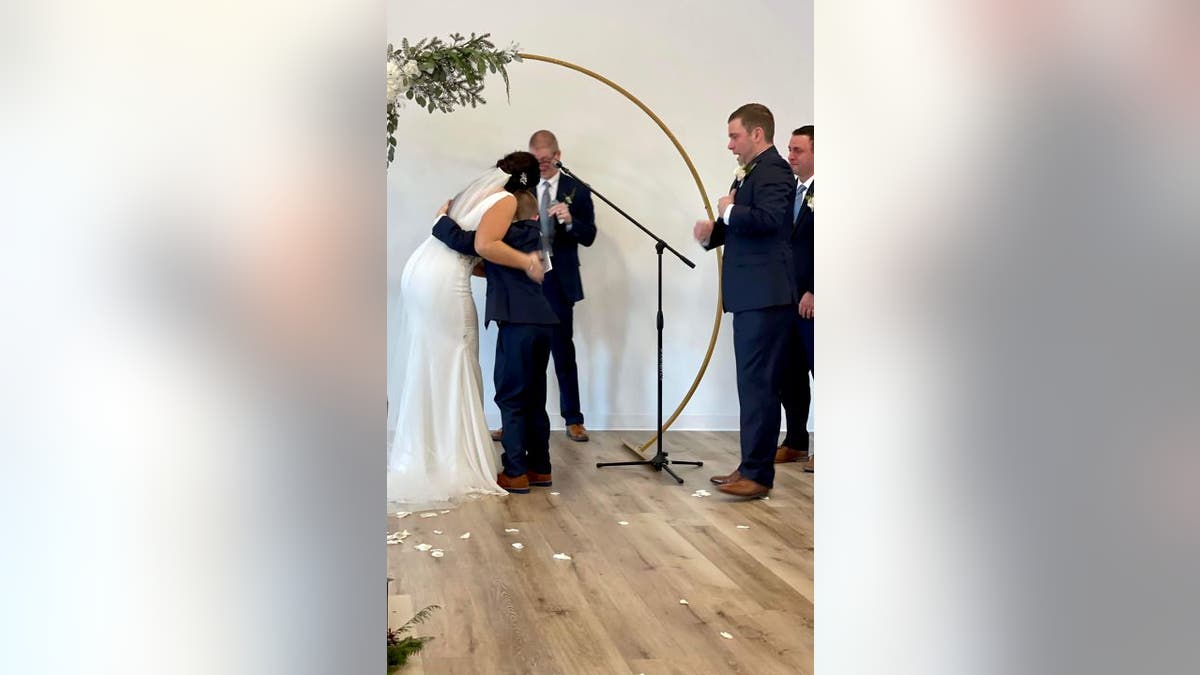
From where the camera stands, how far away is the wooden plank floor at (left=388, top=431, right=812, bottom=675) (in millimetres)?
2107

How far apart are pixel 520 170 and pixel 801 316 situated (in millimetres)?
1415

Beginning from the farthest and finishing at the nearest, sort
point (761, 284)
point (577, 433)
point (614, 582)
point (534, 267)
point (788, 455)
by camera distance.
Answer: point (577, 433), point (788, 455), point (534, 267), point (761, 284), point (614, 582)

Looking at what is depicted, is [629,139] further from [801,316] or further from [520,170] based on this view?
[520,170]

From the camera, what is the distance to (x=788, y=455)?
483cm

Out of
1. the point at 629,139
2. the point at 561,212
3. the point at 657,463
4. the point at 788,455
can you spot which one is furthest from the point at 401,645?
the point at 629,139

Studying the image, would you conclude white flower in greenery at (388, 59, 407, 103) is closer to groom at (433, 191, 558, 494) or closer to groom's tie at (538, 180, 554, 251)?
groom at (433, 191, 558, 494)

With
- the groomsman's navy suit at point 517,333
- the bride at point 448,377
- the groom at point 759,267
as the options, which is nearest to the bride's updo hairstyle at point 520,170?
the bride at point 448,377

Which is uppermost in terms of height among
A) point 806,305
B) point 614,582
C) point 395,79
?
point 395,79

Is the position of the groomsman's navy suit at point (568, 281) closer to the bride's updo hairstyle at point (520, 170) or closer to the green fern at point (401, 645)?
the bride's updo hairstyle at point (520, 170)

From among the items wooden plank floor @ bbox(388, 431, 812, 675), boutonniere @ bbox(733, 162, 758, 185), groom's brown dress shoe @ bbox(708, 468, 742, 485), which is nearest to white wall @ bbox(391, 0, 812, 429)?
groom's brown dress shoe @ bbox(708, 468, 742, 485)

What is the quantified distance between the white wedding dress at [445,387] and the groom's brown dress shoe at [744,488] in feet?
2.71
